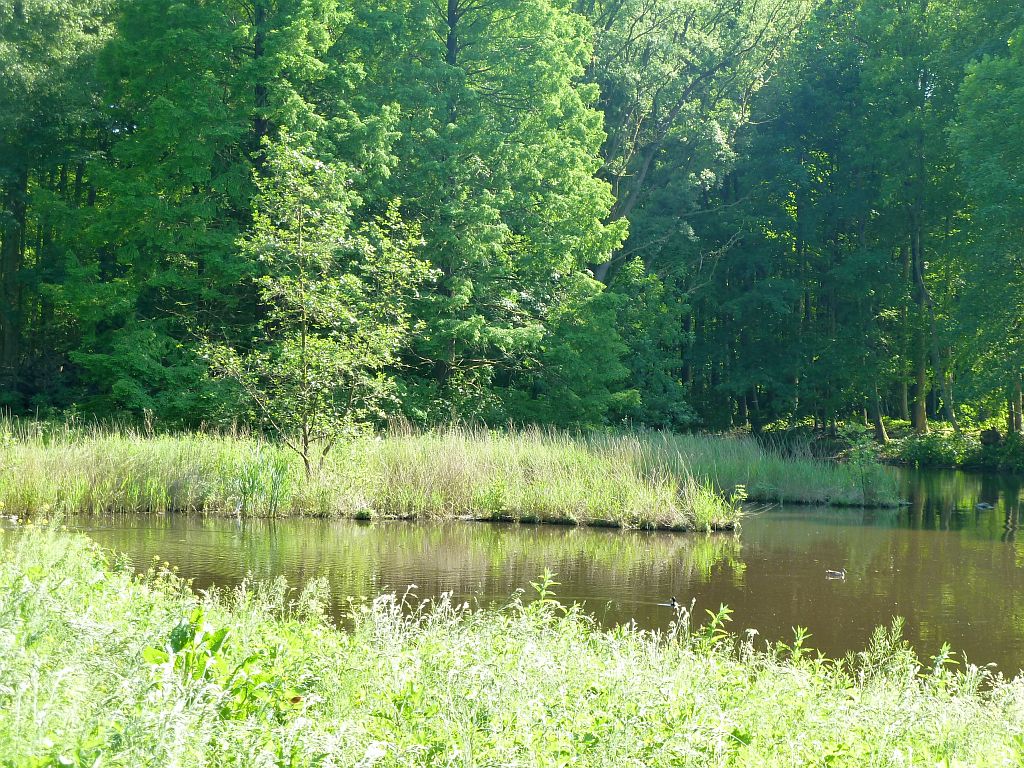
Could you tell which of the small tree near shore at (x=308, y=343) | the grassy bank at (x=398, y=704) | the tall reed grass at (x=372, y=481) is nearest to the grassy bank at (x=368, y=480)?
the tall reed grass at (x=372, y=481)

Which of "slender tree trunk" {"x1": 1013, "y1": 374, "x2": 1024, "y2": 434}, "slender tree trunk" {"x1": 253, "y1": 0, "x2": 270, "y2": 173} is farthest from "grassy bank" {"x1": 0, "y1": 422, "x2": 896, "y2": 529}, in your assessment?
"slender tree trunk" {"x1": 1013, "y1": 374, "x2": 1024, "y2": 434}

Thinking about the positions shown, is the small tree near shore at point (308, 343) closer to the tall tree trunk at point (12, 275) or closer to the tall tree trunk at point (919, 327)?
the tall tree trunk at point (12, 275)

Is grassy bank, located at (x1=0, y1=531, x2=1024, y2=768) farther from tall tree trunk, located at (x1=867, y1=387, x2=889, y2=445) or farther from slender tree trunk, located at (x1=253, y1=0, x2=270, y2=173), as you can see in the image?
tall tree trunk, located at (x1=867, y1=387, x2=889, y2=445)

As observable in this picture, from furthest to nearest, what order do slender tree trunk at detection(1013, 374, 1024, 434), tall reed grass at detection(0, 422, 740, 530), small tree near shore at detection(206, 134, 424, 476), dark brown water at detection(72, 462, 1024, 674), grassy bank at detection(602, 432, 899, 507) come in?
slender tree trunk at detection(1013, 374, 1024, 434), grassy bank at detection(602, 432, 899, 507), small tree near shore at detection(206, 134, 424, 476), tall reed grass at detection(0, 422, 740, 530), dark brown water at detection(72, 462, 1024, 674)

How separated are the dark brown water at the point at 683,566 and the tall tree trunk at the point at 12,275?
1668 centimetres

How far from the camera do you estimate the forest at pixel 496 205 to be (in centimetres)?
2117

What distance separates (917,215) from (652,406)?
11327 millimetres

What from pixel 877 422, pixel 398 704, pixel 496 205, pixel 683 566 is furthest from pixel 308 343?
pixel 877 422

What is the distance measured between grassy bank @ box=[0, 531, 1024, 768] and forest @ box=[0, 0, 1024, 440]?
35.4 feet

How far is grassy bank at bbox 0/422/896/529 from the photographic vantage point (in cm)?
1341

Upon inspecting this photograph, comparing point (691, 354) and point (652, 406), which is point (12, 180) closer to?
point (652, 406)

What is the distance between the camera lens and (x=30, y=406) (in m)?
24.8

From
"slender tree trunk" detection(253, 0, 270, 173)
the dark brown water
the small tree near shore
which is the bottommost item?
the dark brown water

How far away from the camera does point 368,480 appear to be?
581 inches
